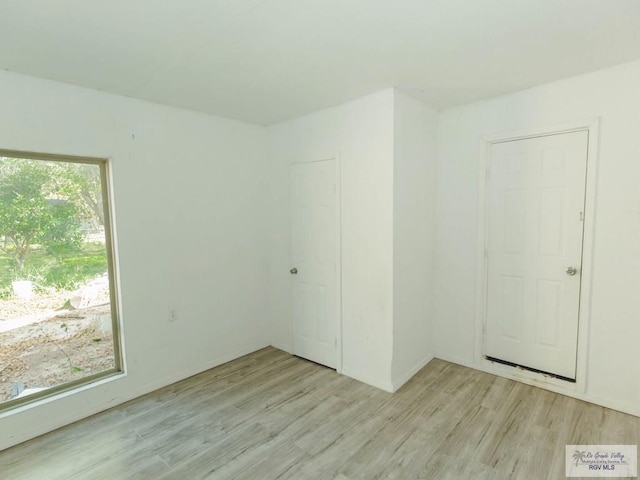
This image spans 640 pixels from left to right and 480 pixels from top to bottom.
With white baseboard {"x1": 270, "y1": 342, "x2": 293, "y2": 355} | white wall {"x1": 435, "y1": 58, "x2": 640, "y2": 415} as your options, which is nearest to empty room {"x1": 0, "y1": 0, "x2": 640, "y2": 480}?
white wall {"x1": 435, "y1": 58, "x2": 640, "y2": 415}

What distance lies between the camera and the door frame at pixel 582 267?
8.20 feet

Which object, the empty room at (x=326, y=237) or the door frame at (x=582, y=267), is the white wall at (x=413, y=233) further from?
the door frame at (x=582, y=267)

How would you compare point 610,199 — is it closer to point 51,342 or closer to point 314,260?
point 314,260

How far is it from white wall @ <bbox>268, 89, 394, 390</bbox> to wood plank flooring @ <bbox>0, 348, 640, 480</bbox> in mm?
355

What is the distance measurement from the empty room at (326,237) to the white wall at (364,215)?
0.07ft

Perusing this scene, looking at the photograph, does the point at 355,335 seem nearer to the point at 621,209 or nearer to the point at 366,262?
the point at 366,262

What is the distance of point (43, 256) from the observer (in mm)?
2465

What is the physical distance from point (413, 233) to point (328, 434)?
1736 mm

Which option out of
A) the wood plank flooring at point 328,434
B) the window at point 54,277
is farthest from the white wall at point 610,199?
Result: the window at point 54,277

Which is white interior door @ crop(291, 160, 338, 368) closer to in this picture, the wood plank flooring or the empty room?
the empty room

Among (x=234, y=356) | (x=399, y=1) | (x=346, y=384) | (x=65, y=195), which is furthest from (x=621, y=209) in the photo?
(x=65, y=195)

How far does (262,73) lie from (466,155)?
6.38 feet

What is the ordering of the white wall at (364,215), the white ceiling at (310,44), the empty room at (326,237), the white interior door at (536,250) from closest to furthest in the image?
the white ceiling at (310,44), the empty room at (326,237), the white interior door at (536,250), the white wall at (364,215)

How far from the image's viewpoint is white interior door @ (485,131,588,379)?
8.61 ft
